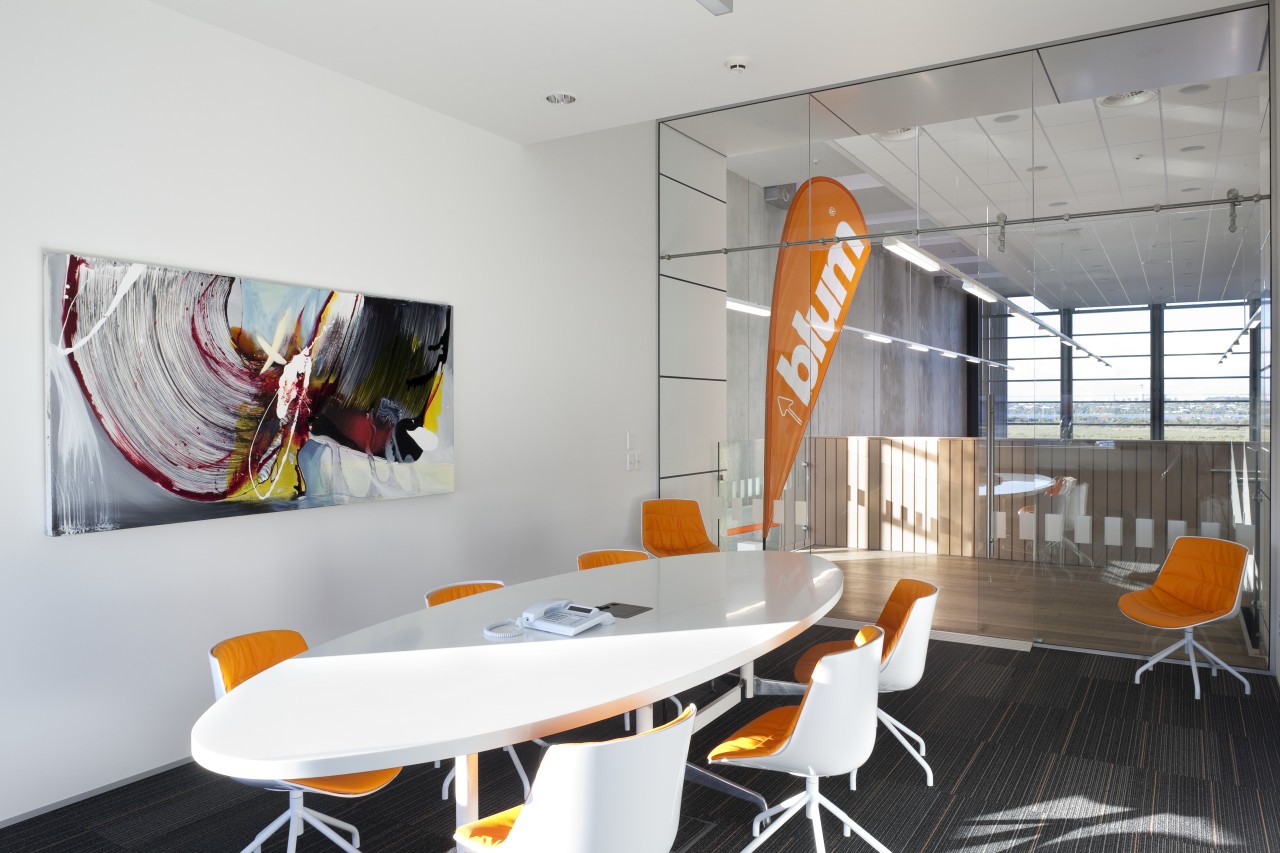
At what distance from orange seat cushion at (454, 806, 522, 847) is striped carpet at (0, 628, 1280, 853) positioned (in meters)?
1.02

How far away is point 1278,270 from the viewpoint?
4855mm

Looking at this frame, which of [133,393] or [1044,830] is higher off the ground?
[133,393]

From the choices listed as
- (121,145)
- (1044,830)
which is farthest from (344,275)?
(1044,830)

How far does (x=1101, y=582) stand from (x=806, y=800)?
3.48 meters

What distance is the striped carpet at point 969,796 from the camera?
3199 millimetres

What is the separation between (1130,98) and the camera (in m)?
5.39

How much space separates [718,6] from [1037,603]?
14.1ft

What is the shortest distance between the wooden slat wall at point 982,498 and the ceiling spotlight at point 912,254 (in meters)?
1.19

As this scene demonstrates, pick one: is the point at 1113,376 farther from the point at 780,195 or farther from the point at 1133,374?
the point at 780,195

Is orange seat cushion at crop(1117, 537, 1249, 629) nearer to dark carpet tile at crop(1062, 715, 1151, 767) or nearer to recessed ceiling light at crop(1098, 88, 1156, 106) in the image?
dark carpet tile at crop(1062, 715, 1151, 767)

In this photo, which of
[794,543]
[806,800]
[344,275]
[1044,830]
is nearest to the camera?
[806,800]

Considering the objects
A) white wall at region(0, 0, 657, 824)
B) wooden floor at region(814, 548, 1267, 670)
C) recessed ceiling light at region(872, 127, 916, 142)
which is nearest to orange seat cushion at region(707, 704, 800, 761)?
white wall at region(0, 0, 657, 824)

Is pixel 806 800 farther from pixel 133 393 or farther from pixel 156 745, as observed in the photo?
pixel 133 393

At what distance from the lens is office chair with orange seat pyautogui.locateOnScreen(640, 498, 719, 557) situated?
20.8 ft
